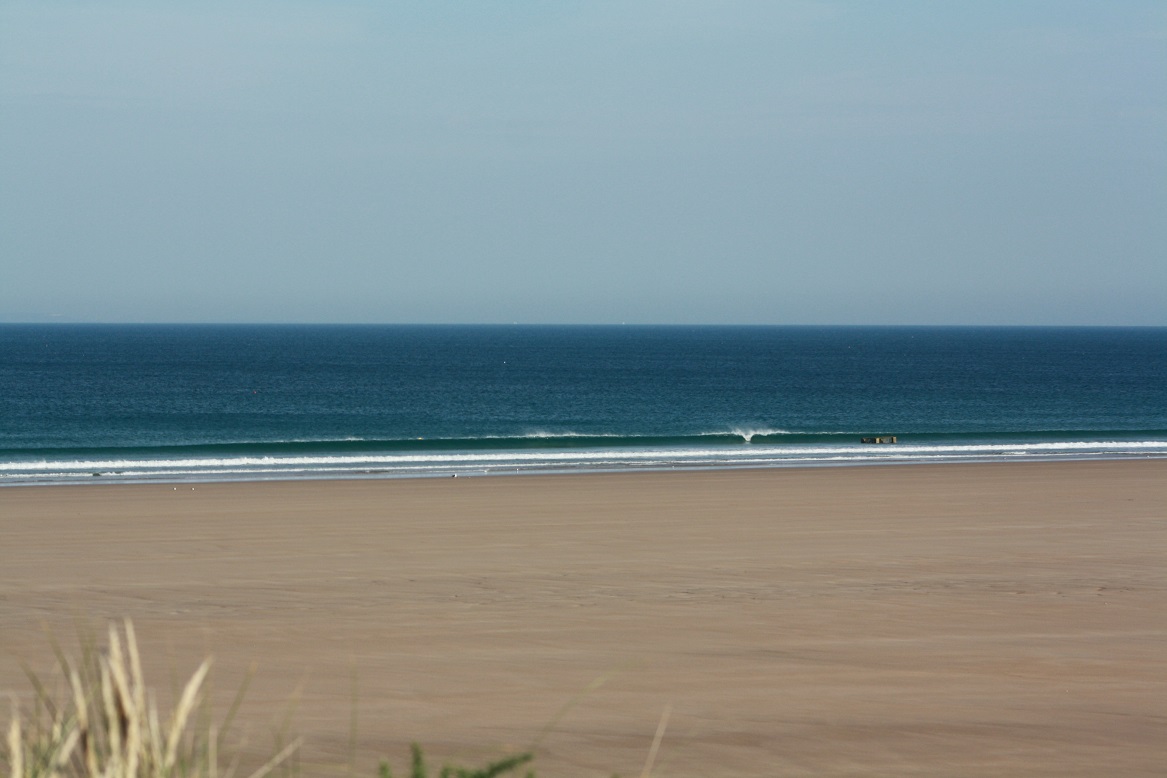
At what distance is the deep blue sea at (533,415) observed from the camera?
28328 millimetres

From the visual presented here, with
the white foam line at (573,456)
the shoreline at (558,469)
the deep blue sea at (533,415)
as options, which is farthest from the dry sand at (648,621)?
the deep blue sea at (533,415)

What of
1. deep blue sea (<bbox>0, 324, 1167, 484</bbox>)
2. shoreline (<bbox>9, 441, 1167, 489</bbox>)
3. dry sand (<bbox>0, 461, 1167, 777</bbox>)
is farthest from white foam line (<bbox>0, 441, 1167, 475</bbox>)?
dry sand (<bbox>0, 461, 1167, 777</bbox>)

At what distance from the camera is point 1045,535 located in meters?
14.6

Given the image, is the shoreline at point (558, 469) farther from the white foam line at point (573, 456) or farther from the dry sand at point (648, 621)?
the dry sand at point (648, 621)

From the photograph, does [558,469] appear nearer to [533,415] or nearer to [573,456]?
[573,456]

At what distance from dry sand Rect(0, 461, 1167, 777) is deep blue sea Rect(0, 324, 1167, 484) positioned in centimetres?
891

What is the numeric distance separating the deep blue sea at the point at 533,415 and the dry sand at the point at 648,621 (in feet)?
29.2

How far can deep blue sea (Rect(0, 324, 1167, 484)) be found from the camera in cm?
2833

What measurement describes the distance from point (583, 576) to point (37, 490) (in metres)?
12.4

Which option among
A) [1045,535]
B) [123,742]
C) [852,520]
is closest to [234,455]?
[852,520]

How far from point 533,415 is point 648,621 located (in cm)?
4088

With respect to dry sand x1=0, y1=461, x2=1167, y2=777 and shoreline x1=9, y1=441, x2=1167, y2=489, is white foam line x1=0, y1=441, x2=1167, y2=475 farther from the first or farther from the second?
dry sand x1=0, y1=461, x2=1167, y2=777

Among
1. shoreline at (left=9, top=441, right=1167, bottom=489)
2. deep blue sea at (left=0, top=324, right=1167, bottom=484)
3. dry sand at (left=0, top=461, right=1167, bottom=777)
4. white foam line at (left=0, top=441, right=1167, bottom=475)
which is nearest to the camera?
dry sand at (left=0, top=461, right=1167, bottom=777)

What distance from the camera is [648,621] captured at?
377 inches
